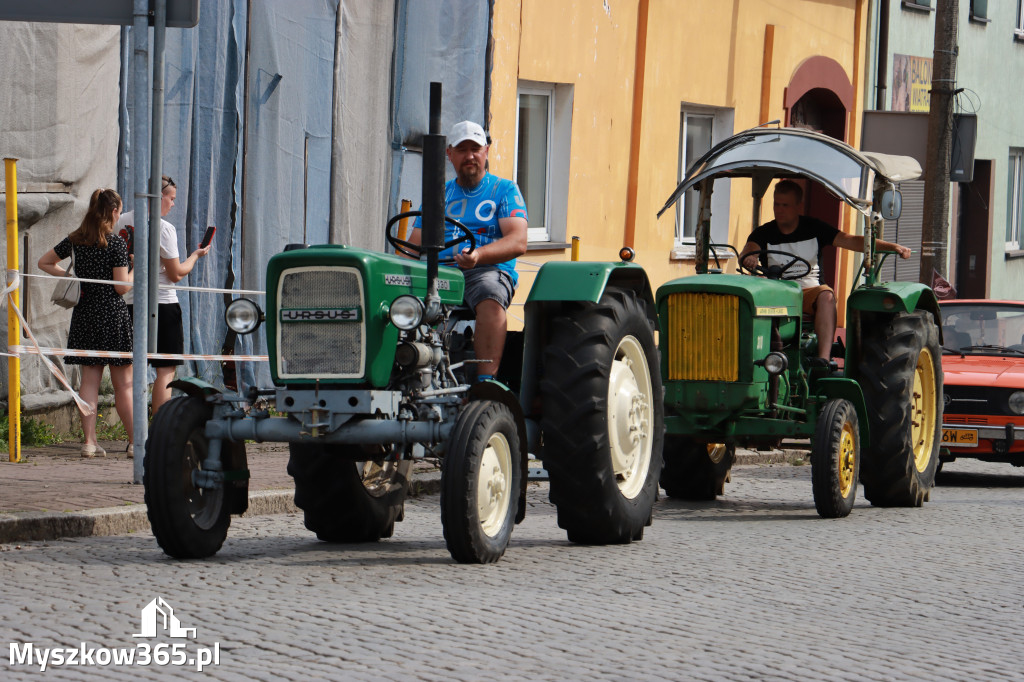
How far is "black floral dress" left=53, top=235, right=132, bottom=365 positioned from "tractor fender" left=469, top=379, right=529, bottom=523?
4.61m

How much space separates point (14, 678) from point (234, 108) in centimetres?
916

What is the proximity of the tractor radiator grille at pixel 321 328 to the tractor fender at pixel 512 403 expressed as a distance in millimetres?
564

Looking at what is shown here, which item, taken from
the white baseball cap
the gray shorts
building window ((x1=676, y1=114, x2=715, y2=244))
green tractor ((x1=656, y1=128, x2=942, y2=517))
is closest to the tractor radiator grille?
the gray shorts

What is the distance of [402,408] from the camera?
770cm

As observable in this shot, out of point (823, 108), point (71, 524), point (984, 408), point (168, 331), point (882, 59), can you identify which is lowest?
point (71, 524)

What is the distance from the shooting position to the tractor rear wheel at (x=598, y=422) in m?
8.34

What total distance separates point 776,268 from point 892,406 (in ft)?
3.77

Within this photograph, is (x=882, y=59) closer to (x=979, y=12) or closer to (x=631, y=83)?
(x=979, y=12)

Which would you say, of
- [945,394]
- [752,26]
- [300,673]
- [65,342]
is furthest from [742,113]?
[300,673]

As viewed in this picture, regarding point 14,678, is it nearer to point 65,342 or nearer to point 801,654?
point 801,654

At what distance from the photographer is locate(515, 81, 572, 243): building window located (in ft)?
60.1

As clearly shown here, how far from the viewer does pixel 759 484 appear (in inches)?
514

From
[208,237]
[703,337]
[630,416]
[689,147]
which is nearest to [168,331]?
[208,237]

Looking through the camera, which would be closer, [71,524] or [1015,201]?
[71,524]
